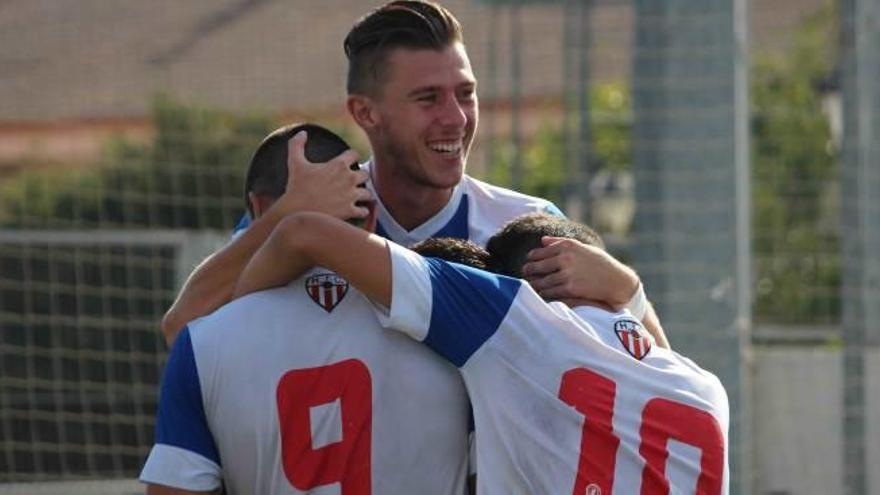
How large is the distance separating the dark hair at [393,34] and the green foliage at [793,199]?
639 cm

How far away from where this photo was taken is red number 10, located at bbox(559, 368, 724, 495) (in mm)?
3244

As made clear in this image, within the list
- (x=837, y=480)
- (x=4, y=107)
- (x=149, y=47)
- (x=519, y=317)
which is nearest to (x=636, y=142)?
(x=837, y=480)

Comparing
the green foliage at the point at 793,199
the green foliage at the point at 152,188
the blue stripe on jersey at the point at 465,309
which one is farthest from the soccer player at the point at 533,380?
the green foliage at the point at 793,199

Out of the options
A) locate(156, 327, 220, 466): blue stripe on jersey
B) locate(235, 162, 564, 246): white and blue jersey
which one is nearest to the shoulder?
locate(235, 162, 564, 246): white and blue jersey

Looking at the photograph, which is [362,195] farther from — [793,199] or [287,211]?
[793,199]

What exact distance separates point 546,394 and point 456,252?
1.09 feet

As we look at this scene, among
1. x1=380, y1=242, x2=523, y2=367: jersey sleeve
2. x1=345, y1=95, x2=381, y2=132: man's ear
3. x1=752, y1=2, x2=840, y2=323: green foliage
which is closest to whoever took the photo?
x1=380, y1=242, x2=523, y2=367: jersey sleeve

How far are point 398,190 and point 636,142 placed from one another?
6.69 ft

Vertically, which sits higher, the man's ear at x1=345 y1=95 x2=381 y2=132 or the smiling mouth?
the man's ear at x1=345 y1=95 x2=381 y2=132

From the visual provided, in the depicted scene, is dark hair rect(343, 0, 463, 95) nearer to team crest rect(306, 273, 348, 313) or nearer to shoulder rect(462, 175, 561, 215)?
shoulder rect(462, 175, 561, 215)

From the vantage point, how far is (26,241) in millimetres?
7773

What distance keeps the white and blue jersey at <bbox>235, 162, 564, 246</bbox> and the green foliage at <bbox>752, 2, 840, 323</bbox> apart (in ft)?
20.4

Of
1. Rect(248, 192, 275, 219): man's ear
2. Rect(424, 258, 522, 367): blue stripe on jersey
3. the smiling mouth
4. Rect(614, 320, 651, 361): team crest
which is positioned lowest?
Rect(614, 320, 651, 361): team crest

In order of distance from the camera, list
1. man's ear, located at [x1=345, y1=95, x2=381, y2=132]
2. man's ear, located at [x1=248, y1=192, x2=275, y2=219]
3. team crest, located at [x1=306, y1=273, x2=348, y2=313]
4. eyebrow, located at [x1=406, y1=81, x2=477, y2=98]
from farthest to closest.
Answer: man's ear, located at [x1=345, y1=95, x2=381, y2=132] → eyebrow, located at [x1=406, y1=81, x2=477, y2=98] → man's ear, located at [x1=248, y1=192, x2=275, y2=219] → team crest, located at [x1=306, y1=273, x2=348, y2=313]
